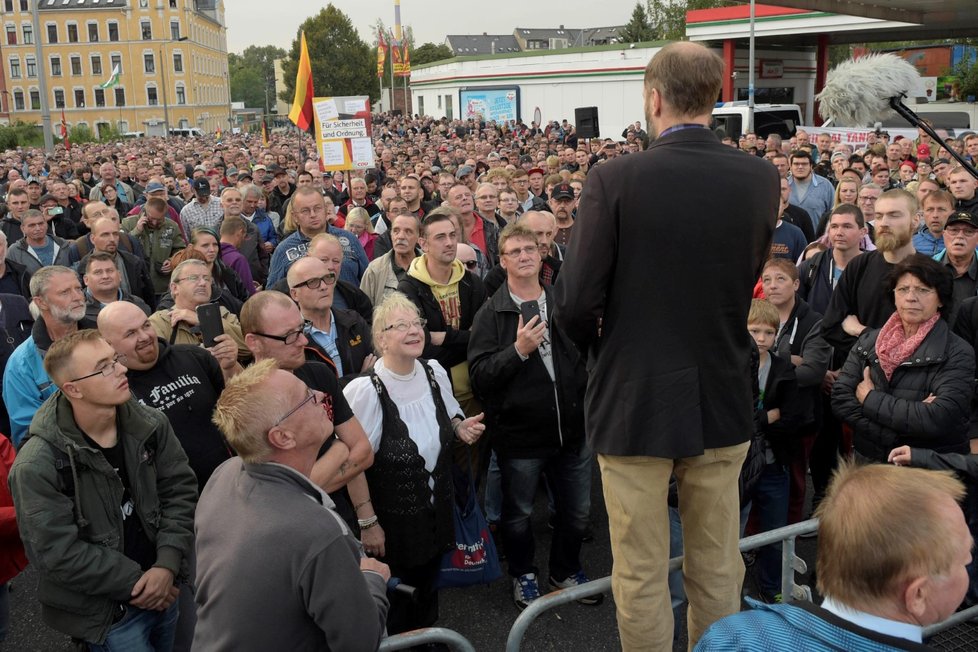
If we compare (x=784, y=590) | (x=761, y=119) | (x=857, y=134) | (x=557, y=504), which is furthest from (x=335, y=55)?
(x=784, y=590)

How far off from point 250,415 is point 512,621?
99.6 inches

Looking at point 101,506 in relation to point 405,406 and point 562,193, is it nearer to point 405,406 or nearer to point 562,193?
point 405,406

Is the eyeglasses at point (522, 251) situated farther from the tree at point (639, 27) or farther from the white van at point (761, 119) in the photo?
the tree at point (639, 27)

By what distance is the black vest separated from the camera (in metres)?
3.76

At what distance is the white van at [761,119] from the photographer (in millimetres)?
20578

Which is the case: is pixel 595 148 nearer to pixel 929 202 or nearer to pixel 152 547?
pixel 929 202

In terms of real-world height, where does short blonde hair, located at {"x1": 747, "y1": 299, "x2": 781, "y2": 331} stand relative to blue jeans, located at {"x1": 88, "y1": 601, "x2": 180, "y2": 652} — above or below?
above

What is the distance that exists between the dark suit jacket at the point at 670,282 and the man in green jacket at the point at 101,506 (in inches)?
80.1

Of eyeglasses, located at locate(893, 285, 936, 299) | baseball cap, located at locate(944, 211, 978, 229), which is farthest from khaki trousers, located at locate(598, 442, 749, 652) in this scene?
baseball cap, located at locate(944, 211, 978, 229)

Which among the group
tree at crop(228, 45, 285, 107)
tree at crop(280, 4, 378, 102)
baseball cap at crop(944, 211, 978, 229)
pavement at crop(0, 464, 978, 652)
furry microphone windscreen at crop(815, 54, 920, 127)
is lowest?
pavement at crop(0, 464, 978, 652)

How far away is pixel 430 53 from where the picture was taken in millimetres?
99250

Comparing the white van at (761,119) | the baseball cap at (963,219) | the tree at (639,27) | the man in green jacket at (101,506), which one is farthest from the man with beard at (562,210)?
the tree at (639,27)

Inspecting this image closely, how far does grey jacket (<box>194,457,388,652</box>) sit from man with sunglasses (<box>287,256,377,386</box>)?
83.3 inches

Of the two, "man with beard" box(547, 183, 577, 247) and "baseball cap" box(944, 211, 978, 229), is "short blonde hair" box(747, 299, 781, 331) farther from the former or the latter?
"man with beard" box(547, 183, 577, 247)
